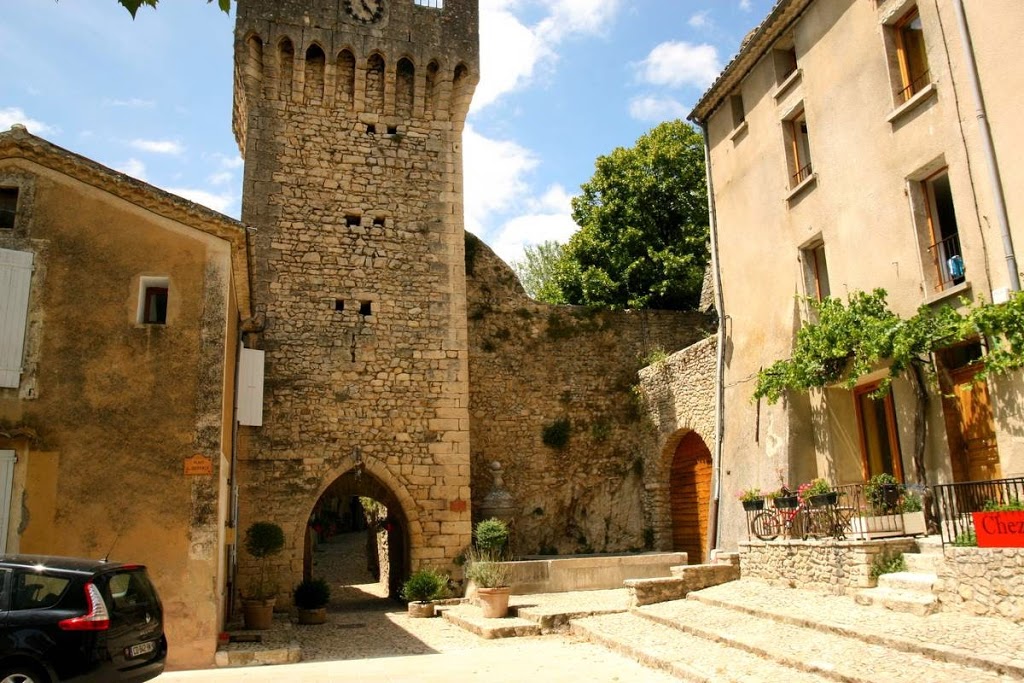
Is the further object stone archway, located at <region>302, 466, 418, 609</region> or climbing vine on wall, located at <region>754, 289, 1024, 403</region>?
stone archway, located at <region>302, 466, 418, 609</region>

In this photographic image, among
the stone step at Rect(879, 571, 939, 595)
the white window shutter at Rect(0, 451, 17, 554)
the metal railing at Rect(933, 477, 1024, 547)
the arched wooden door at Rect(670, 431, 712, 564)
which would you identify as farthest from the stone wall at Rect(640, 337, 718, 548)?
the white window shutter at Rect(0, 451, 17, 554)

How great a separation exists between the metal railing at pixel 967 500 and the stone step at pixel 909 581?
1.40 feet

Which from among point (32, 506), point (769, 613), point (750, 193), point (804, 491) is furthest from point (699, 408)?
point (32, 506)

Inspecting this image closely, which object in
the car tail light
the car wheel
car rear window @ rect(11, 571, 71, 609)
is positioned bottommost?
the car wheel

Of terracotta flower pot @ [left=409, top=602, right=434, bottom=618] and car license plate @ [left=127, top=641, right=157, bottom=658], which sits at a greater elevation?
car license plate @ [left=127, top=641, right=157, bottom=658]

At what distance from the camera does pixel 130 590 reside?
699 cm

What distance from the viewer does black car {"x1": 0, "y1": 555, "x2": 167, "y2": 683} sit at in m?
6.01

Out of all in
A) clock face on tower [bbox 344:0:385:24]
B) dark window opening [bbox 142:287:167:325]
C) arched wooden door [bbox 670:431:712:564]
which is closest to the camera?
dark window opening [bbox 142:287:167:325]

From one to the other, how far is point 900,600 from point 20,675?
303 inches

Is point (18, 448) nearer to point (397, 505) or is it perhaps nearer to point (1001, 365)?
point (397, 505)

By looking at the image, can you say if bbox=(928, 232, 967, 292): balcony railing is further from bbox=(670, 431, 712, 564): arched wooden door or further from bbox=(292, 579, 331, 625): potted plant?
bbox=(292, 579, 331, 625): potted plant

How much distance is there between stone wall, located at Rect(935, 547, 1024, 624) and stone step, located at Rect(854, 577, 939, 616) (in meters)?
0.14

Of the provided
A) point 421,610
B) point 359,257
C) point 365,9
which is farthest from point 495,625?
point 365,9

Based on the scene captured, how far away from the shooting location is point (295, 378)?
14.8 m
